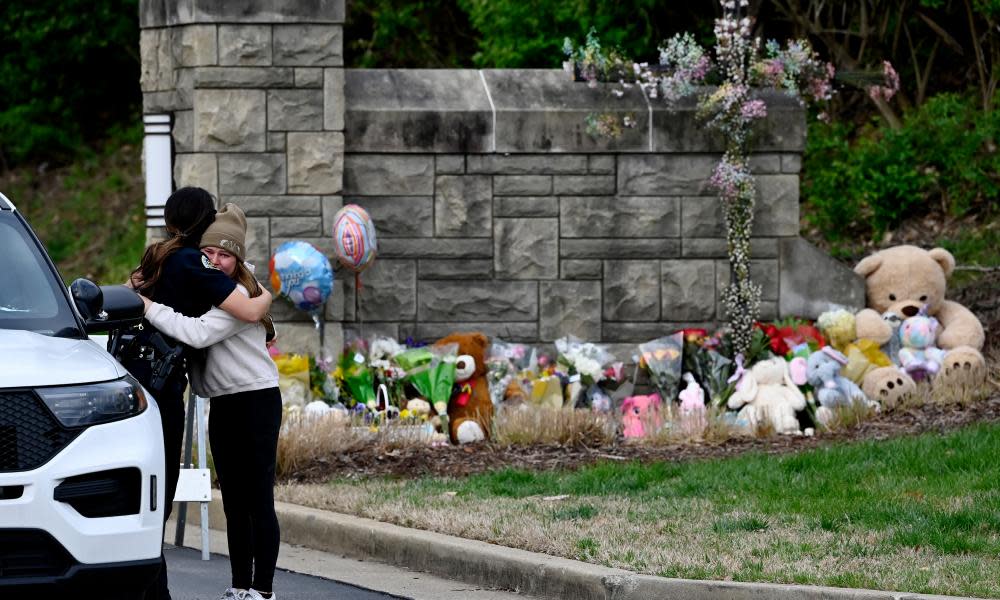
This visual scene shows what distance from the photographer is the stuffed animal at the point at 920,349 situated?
10.7 metres

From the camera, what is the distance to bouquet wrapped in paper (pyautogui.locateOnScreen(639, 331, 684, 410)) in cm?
1105

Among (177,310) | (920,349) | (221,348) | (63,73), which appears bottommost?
(920,349)

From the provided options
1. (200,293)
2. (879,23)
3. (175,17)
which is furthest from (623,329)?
(879,23)

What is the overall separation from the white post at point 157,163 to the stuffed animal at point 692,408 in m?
3.76

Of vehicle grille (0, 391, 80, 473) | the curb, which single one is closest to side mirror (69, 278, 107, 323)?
vehicle grille (0, 391, 80, 473)

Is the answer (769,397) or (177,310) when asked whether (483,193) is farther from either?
(177,310)

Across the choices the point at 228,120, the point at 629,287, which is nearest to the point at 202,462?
the point at 228,120

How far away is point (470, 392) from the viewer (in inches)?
417

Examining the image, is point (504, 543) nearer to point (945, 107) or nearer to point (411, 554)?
point (411, 554)

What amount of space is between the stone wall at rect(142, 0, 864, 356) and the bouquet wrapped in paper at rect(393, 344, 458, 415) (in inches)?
28.6

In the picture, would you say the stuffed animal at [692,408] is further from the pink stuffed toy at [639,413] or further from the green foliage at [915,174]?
the green foliage at [915,174]

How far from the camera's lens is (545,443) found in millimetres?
9703

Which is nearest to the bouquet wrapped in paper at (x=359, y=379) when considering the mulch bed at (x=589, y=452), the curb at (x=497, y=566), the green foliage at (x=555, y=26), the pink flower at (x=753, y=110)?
the mulch bed at (x=589, y=452)

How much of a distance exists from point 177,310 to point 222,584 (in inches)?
59.8
